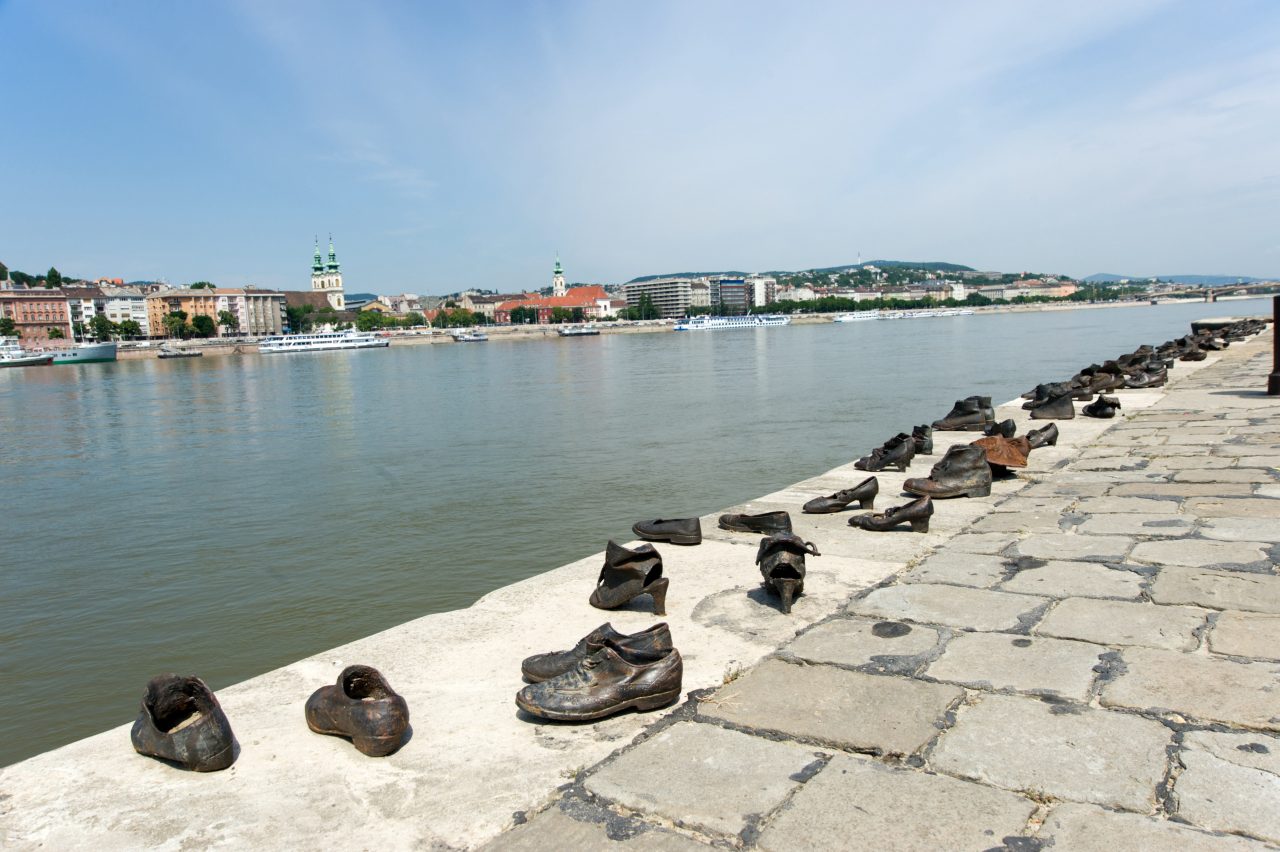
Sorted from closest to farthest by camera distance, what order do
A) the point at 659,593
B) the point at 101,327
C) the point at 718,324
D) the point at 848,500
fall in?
the point at 659,593 → the point at 848,500 → the point at 101,327 → the point at 718,324

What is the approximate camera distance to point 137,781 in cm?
262

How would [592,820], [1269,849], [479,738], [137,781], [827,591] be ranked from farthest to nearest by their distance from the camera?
[827,591] → [479,738] → [137,781] → [592,820] → [1269,849]

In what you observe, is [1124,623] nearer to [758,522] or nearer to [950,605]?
[950,605]

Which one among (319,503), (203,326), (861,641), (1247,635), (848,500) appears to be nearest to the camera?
(1247,635)

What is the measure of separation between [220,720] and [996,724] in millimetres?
2343

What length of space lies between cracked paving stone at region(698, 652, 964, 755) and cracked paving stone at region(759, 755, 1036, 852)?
0.19 meters

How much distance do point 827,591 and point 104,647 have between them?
5.25m

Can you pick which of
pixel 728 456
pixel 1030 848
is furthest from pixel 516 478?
pixel 1030 848

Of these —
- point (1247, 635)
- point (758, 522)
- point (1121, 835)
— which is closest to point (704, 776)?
point (1121, 835)

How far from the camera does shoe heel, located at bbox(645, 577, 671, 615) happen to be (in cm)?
386

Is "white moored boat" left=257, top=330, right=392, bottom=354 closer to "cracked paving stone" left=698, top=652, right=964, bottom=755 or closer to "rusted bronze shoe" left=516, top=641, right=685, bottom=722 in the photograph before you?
"rusted bronze shoe" left=516, top=641, right=685, bottom=722

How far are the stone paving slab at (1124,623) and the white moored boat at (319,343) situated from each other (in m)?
105

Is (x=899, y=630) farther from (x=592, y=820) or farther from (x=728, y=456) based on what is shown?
(x=728, y=456)

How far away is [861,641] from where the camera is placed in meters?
3.40
